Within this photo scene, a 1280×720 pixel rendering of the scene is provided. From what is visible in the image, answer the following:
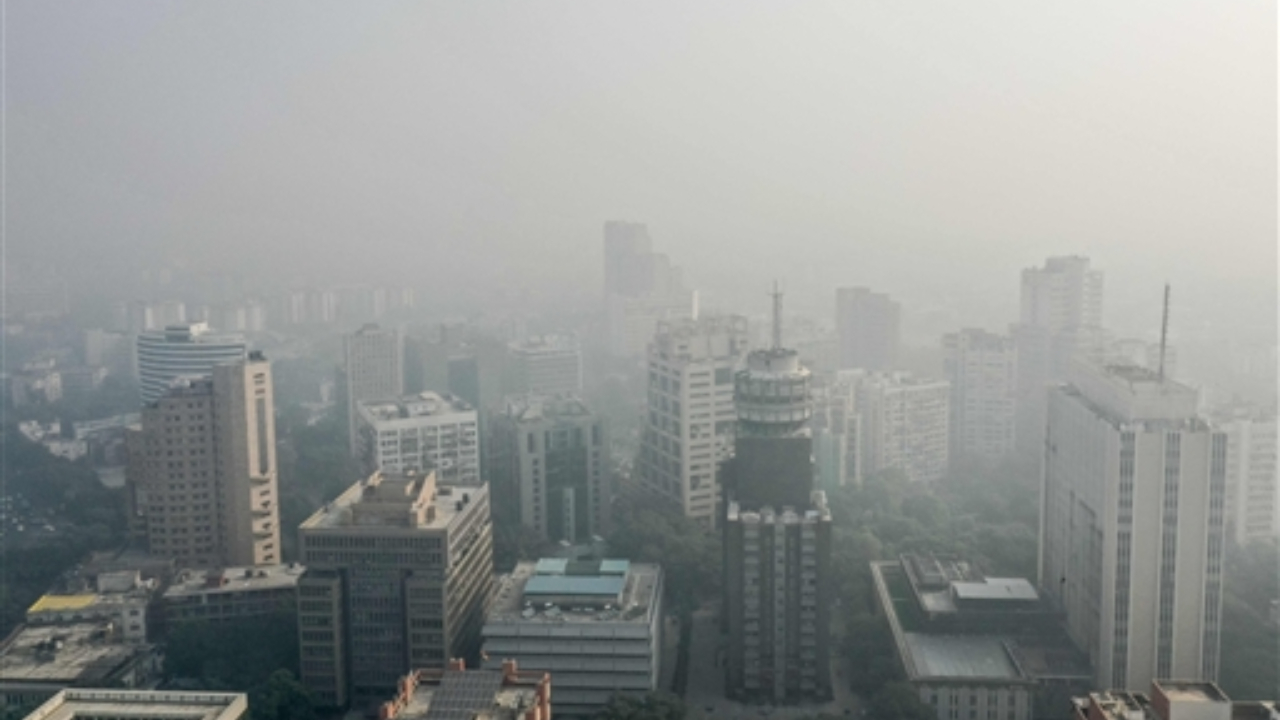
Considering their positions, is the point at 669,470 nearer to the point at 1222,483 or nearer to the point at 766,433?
the point at 766,433

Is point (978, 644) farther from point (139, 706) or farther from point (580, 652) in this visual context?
point (139, 706)

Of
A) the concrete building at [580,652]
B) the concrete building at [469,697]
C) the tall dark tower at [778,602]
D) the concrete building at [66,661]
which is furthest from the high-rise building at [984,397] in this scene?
the concrete building at [469,697]

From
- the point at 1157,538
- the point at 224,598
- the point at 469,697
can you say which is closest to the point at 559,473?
the point at 224,598

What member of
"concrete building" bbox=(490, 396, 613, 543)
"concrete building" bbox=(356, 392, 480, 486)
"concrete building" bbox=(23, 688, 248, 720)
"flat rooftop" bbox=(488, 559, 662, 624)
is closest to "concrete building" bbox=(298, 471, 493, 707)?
"flat rooftop" bbox=(488, 559, 662, 624)

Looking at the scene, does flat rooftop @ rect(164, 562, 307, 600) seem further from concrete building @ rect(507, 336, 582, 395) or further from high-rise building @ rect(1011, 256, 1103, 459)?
high-rise building @ rect(1011, 256, 1103, 459)

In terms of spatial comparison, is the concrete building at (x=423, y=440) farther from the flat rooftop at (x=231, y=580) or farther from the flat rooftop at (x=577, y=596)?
the flat rooftop at (x=577, y=596)

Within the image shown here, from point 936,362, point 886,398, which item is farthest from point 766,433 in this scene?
point 936,362

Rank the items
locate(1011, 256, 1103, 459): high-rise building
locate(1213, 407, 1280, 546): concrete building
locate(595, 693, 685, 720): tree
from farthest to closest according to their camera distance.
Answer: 1. locate(1011, 256, 1103, 459): high-rise building
2. locate(1213, 407, 1280, 546): concrete building
3. locate(595, 693, 685, 720): tree
